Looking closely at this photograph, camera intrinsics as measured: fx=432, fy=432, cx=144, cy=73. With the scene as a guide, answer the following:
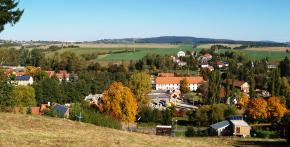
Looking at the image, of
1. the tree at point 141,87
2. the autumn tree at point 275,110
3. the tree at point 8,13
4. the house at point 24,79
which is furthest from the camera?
the house at point 24,79

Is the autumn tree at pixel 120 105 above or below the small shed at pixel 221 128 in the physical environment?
above

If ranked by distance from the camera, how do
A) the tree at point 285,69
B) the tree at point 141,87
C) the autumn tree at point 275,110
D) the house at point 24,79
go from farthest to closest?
the tree at point 285,69, the house at point 24,79, the tree at point 141,87, the autumn tree at point 275,110

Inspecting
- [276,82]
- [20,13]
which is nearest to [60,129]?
[20,13]

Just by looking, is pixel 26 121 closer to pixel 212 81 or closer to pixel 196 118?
pixel 196 118

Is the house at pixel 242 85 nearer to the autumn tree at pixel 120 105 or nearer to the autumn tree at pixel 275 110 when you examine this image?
the autumn tree at pixel 275 110

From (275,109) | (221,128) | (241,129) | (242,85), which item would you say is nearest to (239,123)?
(241,129)

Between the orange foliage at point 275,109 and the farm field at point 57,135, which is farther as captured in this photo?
the orange foliage at point 275,109

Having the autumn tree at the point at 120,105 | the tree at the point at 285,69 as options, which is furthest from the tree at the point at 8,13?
the tree at the point at 285,69
